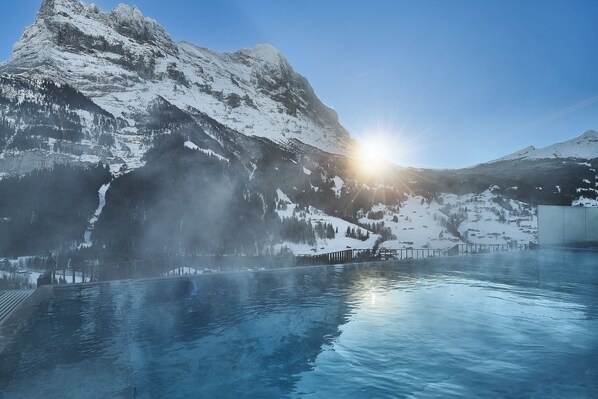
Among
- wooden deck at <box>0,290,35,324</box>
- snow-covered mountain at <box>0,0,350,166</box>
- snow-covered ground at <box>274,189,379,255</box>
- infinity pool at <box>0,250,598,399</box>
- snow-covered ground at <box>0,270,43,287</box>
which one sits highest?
snow-covered mountain at <box>0,0,350,166</box>

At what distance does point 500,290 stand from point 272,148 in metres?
75.7

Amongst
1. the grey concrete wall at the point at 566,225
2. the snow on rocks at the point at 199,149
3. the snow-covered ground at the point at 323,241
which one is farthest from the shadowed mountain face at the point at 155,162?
the grey concrete wall at the point at 566,225

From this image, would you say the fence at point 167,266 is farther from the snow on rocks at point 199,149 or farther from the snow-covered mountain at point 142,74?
the snow-covered mountain at point 142,74

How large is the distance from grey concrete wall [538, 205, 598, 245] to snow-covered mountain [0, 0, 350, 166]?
53532 millimetres

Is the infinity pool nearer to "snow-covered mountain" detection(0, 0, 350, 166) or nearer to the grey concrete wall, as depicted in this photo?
the grey concrete wall

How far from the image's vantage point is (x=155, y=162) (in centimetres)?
5644

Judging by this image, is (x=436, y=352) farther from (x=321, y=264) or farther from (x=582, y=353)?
(x=321, y=264)

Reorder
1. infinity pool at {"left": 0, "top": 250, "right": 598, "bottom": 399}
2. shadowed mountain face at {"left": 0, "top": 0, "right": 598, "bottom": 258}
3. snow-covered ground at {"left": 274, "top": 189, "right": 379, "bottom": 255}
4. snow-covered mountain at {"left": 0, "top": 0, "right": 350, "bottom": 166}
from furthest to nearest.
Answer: snow-covered mountain at {"left": 0, "top": 0, "right": 350, "bottom": 166} → snow-covered ground at {"left": 274, "top": 189, "right": 379, "bottom": 255} → shadowed mountain face at {"left": 0, "top": 0, "right": 598, "bottom": 258} → infinity pool at {"left": 0, "top": 250, "right": 598, "bottom": 399}

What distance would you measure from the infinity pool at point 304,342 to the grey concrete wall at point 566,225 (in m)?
26.6

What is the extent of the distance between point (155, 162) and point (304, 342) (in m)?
51.4

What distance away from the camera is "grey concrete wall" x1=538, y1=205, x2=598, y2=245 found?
40438 mm

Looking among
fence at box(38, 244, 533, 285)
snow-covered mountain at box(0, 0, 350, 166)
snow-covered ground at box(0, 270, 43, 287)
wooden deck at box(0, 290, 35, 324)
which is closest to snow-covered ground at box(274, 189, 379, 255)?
fence at box(38, 244, 533, 285)

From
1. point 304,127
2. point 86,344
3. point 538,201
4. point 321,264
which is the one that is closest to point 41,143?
point 321,264

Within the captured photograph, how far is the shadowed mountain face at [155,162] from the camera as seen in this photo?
46.2 m
